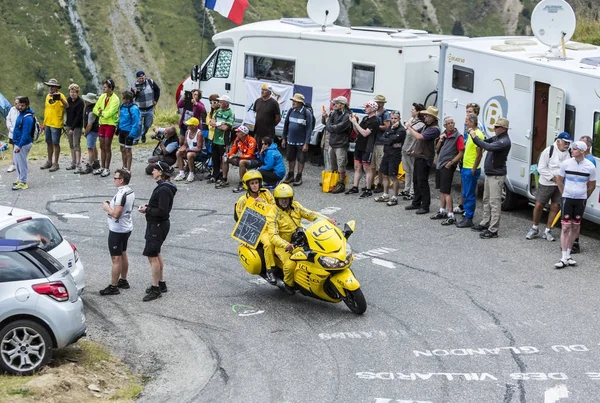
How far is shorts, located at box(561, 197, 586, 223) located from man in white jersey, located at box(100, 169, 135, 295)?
635 centimetres

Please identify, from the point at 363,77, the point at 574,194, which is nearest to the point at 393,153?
the point at 363,77

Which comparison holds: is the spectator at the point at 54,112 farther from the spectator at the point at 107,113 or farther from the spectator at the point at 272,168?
the spectator at the point at 272,168

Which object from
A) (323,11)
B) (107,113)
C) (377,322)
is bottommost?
(377,322)

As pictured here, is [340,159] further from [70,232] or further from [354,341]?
[354,341]

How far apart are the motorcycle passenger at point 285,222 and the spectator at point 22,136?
904 centimetres

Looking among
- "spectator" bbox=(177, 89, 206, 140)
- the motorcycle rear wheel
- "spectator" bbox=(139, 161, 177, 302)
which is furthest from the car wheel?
"spectator" bbox=(177, 89, 206, 140)

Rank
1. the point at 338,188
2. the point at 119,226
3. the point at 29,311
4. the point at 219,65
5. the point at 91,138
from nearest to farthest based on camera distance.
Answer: the point at 29,311, the point at 119,226, the point at 338,188, the point at 91,138, the point at 219,65

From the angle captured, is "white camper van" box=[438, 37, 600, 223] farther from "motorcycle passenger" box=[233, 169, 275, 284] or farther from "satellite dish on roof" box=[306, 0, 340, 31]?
"motorcycle passenger" box=[233, 169, 275, 284]

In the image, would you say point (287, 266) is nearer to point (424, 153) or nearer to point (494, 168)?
point (494, 168)

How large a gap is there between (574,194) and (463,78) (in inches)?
200

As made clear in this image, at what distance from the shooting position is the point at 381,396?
9516 mm

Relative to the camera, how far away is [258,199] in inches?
519

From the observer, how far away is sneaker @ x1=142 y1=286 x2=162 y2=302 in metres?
13.0

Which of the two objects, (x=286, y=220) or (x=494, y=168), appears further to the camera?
(x=494, y=168)
